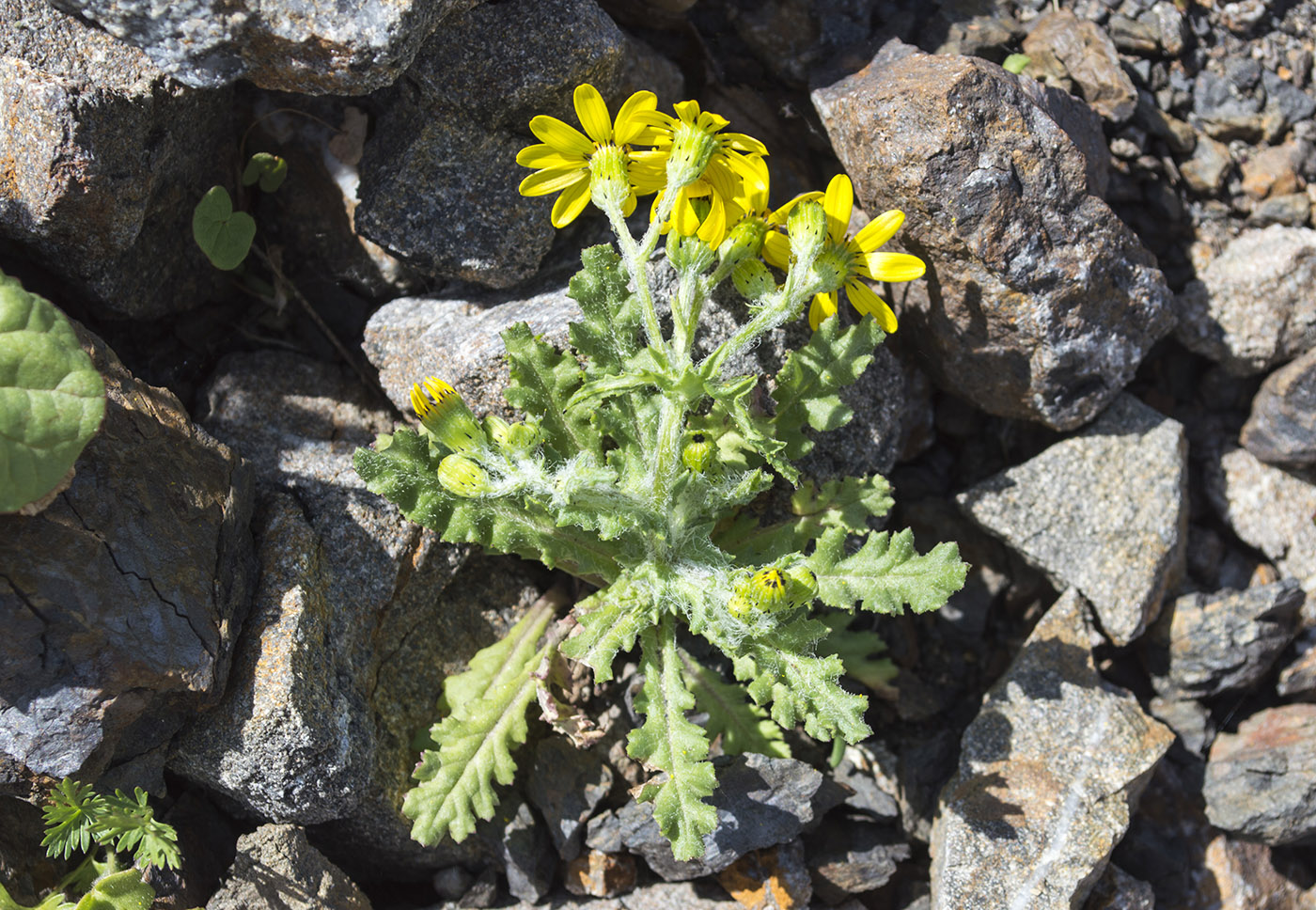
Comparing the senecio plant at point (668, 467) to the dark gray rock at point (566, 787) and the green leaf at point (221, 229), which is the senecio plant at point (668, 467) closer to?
the dark gray rock at point (566, 787)

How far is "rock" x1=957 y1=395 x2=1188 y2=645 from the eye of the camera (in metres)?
4.43

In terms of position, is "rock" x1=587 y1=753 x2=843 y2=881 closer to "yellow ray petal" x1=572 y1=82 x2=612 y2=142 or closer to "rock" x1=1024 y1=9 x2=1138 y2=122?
"yellow ray petal" x1=572 y1=82 x2=612 y2=142

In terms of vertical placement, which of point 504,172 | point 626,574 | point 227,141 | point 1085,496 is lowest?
point 1085,496

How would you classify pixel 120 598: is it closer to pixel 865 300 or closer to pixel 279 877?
pixel 279 877

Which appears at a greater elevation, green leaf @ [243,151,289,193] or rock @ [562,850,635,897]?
green leaf @ [243,151,289,193]

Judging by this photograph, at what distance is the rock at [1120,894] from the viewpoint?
407 cm

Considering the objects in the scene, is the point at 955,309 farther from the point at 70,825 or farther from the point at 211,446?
the point at 70,825

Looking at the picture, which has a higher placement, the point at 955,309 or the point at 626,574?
the point at 955,309

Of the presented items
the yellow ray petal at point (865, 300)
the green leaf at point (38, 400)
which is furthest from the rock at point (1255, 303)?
the green leaf at point (38, 400)

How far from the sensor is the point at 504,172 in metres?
4.00

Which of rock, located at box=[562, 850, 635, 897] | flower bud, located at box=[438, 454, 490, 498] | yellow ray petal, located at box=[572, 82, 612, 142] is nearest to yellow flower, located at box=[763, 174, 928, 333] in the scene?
yellow ray petal, located at box=[572, 82, 612, 142]

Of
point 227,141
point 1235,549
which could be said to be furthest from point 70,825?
point 1235,549

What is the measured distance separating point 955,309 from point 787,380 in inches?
37.4

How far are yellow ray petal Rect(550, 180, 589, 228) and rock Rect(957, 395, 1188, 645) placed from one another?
225 centimetres
